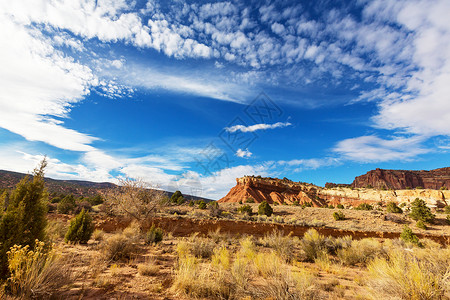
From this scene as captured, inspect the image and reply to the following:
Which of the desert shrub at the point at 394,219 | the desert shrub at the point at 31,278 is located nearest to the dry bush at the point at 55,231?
the desert shrub at the point at 31,278

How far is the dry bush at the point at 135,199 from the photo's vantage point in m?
13.9

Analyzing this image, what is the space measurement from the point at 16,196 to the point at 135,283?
12.8 ft

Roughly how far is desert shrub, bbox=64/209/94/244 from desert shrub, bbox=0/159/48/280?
6.71 meters

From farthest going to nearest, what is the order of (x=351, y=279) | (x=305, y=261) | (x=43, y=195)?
(x=305, y=261) < (x=351, y=279) < (x=43, y=195)

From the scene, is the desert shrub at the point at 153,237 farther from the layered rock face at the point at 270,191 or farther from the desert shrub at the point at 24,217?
the layered rock face at the point at 270,191

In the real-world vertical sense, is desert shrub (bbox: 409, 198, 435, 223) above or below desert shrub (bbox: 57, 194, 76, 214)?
above

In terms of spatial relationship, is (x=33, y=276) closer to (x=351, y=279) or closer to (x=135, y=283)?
(x=135, y=283)

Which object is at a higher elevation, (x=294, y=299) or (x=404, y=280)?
(x=404, y=280)

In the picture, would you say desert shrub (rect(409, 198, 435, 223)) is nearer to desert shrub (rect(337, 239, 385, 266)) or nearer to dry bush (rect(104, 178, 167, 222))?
A: desert shrub (rect(337, 239, 385, 266))

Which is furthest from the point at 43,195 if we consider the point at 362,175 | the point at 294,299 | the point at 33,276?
the point at 362,175

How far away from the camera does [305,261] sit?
30.8 feet

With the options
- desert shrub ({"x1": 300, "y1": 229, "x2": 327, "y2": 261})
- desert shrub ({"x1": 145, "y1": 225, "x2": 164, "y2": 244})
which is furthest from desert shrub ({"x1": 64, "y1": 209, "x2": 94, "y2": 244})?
desert shrub ({"x1": 300, "y1": 229, "x2": 327, "y2": 261})

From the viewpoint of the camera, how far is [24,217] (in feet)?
16.1

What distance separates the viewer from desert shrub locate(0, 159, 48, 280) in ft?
14.6
